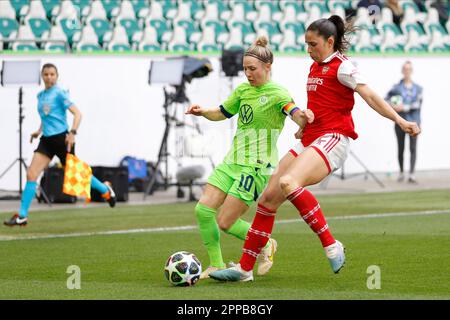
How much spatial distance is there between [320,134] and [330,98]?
0.32 m

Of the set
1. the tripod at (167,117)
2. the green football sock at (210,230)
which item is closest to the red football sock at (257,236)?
the green football sock at (210,230)

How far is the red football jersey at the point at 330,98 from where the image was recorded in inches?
408

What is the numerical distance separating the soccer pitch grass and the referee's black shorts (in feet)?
3.32

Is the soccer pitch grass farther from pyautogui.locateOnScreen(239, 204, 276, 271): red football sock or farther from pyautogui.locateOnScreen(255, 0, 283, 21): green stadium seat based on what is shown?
pyautogui.locateOnScreen(255, 0, 283, 21): green stadium seat

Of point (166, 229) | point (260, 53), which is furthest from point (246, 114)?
point (166, 229)

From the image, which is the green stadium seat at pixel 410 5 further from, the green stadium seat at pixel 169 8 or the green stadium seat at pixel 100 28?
the green stadium seat at pixel 100 28

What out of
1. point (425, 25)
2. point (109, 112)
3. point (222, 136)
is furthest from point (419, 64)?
point (109, 112)

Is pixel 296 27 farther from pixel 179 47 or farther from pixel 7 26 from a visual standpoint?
pixel 7 26

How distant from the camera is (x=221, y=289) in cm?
1003

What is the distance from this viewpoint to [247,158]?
434 inches

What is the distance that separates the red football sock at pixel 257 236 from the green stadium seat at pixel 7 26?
15.0 metres

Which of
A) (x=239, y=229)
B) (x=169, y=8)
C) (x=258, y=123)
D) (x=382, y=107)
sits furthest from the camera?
(x=169, y=8)

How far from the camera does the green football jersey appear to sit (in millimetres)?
10945

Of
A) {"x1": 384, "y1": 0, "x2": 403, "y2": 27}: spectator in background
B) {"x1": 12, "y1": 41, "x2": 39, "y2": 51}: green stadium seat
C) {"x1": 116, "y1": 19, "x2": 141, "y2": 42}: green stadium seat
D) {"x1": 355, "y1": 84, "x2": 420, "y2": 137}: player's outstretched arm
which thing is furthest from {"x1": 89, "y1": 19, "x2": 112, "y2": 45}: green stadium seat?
{"x1": 355, "y1": 84, "x2": 420, "y2": 137}: player's outstretched arm
